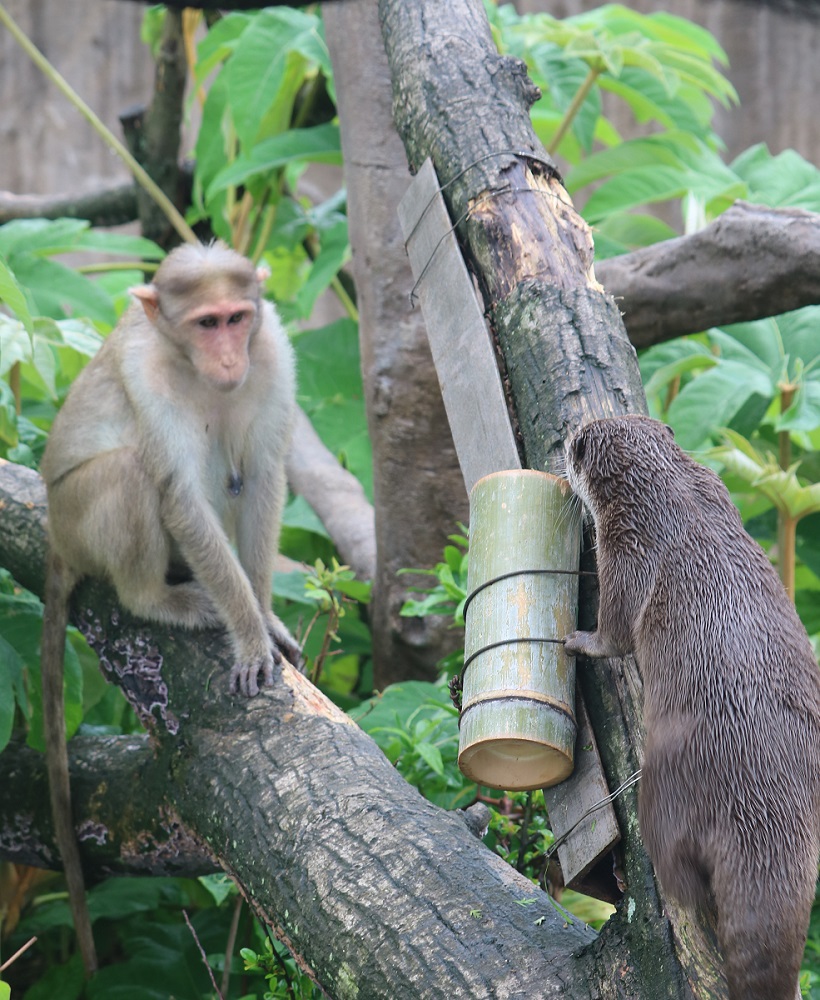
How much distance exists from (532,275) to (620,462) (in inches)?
31.9

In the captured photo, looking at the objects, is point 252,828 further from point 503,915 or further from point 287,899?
point 503,915

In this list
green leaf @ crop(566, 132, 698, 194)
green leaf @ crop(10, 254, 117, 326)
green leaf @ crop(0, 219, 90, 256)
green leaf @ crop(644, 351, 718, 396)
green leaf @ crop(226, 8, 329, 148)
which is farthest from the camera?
green leaf @ crop(226, 8, 329, 148)

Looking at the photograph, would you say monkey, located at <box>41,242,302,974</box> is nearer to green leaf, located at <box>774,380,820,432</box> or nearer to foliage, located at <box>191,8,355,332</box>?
green leaf, located at <box>774,380,820,432</box>

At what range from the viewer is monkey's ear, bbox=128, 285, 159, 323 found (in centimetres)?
365

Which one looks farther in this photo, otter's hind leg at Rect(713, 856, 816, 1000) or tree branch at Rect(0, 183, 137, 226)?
tree branch at Rect(0, 183, 137, 226)

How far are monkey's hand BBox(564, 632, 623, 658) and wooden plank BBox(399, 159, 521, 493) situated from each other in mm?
615

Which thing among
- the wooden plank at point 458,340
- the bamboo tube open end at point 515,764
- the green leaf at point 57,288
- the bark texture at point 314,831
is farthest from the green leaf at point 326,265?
the bamboo tube open end at point 515,764

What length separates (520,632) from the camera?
2.44 metres

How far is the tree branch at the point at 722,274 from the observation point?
389cm

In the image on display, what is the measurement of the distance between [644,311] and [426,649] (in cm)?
172

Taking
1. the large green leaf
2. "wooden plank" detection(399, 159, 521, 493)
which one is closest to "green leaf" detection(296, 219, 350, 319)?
the large green leaf

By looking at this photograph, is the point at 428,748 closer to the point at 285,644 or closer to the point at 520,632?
the point at 285,644

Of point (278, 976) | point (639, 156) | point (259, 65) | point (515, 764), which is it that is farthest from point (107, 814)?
point (639, 156)

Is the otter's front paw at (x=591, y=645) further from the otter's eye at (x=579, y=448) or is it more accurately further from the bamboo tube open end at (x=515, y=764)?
the otter's eye at (x=579, y=448)
